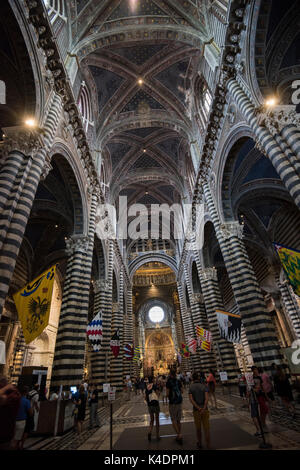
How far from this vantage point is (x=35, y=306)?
6.64 meters

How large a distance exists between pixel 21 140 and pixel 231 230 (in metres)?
Result: 10.9

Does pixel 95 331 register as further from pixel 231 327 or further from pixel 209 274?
pixel 209 274

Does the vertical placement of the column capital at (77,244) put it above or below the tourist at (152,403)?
above

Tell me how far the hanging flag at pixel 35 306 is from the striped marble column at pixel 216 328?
11.9 meters

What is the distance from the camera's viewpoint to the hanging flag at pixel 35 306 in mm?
6320

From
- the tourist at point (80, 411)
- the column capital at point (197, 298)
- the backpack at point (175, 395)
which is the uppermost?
the column capital at point (197, 298)

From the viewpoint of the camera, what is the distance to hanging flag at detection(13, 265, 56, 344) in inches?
249

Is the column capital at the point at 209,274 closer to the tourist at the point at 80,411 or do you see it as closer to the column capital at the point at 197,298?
the column capital at the point at 197,298

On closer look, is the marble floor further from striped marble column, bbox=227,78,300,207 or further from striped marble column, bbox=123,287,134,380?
striped marble column, bbox=123,287,134,380

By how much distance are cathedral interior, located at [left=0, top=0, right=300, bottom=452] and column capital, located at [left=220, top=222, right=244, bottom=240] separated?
0.06 metres

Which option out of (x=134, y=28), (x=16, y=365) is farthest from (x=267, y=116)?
(x=16, y=365)

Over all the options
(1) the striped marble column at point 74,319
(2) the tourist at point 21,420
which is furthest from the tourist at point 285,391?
(1) the striped marble column at point 74,319

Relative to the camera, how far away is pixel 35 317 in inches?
255

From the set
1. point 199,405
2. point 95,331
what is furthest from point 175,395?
point 95,331
